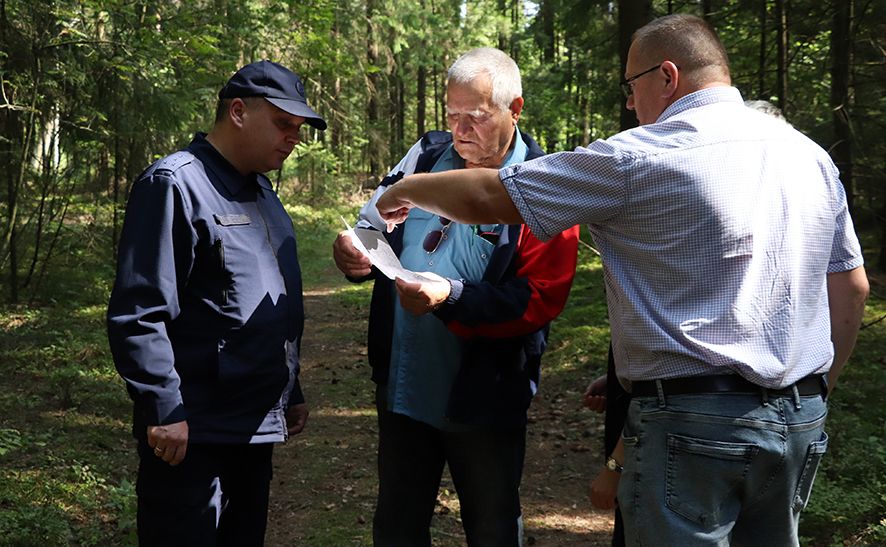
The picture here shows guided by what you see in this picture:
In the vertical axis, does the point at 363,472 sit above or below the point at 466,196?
below

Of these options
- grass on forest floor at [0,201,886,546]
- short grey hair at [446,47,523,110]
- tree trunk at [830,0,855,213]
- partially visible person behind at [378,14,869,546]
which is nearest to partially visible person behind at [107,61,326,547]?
short grey hair at [446,47,523,110]

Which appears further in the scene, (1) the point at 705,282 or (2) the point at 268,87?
(2) the point at 268,87

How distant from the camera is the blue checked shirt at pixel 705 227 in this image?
226 centimetres

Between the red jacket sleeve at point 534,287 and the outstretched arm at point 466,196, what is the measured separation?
61 centimetres

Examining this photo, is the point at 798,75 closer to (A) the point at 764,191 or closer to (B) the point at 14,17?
(B) the point at 14,17

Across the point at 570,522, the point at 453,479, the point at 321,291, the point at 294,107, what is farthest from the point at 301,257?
the point at 453,479

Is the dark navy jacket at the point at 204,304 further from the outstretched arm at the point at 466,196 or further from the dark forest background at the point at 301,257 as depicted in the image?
the dark forest background at the point at 301,257

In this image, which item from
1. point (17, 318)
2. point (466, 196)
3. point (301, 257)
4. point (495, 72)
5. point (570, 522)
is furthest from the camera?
point (301, 257)

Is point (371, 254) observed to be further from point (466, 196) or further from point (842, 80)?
point (842, 80)

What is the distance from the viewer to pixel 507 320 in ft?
10.5

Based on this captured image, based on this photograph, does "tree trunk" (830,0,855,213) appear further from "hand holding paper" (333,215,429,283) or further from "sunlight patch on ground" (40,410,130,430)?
"sunlight patch on ground" (40,410,130,430)

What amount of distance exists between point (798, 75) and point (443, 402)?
10902 millimetres

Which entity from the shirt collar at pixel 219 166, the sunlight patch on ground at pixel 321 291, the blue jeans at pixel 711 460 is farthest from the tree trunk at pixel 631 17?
the sunlight patch on ground at pixel 321 291

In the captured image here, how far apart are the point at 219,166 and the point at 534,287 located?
1.34 meters
